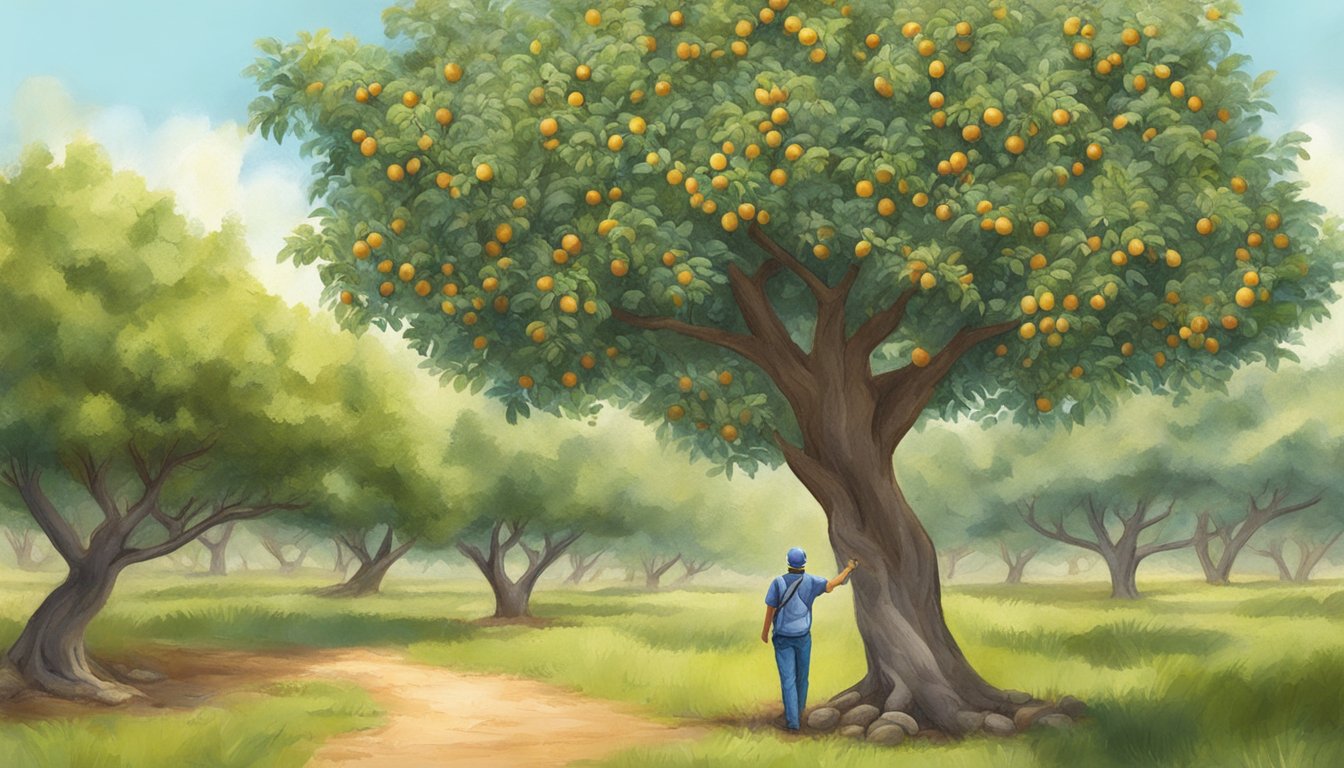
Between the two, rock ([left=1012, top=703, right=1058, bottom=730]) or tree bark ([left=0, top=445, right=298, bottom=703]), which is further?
tree bark ([left=0, top=445, right=298, bottom=703])

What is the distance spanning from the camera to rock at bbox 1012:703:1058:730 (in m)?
13.9

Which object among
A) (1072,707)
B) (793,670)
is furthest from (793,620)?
(1072,707)

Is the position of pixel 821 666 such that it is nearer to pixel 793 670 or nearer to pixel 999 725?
pixel 793 670

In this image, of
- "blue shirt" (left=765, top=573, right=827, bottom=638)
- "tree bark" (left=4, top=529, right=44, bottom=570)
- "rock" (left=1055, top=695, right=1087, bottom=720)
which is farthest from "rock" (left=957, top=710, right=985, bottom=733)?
"tree bark" (left=4, top=529, right=44, bottom=570)

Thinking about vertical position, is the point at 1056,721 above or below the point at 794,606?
below

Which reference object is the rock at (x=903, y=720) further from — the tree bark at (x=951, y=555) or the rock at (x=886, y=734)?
the tree bark at (x=951, y=555)

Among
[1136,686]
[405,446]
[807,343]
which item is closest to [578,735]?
[807,343]

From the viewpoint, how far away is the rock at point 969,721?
45.8 ft

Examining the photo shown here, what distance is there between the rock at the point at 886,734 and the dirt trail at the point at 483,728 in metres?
1.83

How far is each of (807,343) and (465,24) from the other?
5.81 metres

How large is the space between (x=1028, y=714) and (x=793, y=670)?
2459 millimetres

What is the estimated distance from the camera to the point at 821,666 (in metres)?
19.1

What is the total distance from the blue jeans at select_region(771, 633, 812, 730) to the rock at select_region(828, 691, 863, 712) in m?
0.69

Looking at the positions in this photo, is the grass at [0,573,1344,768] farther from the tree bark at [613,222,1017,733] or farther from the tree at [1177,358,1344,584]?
the tree at [1177,358,1344,584]
